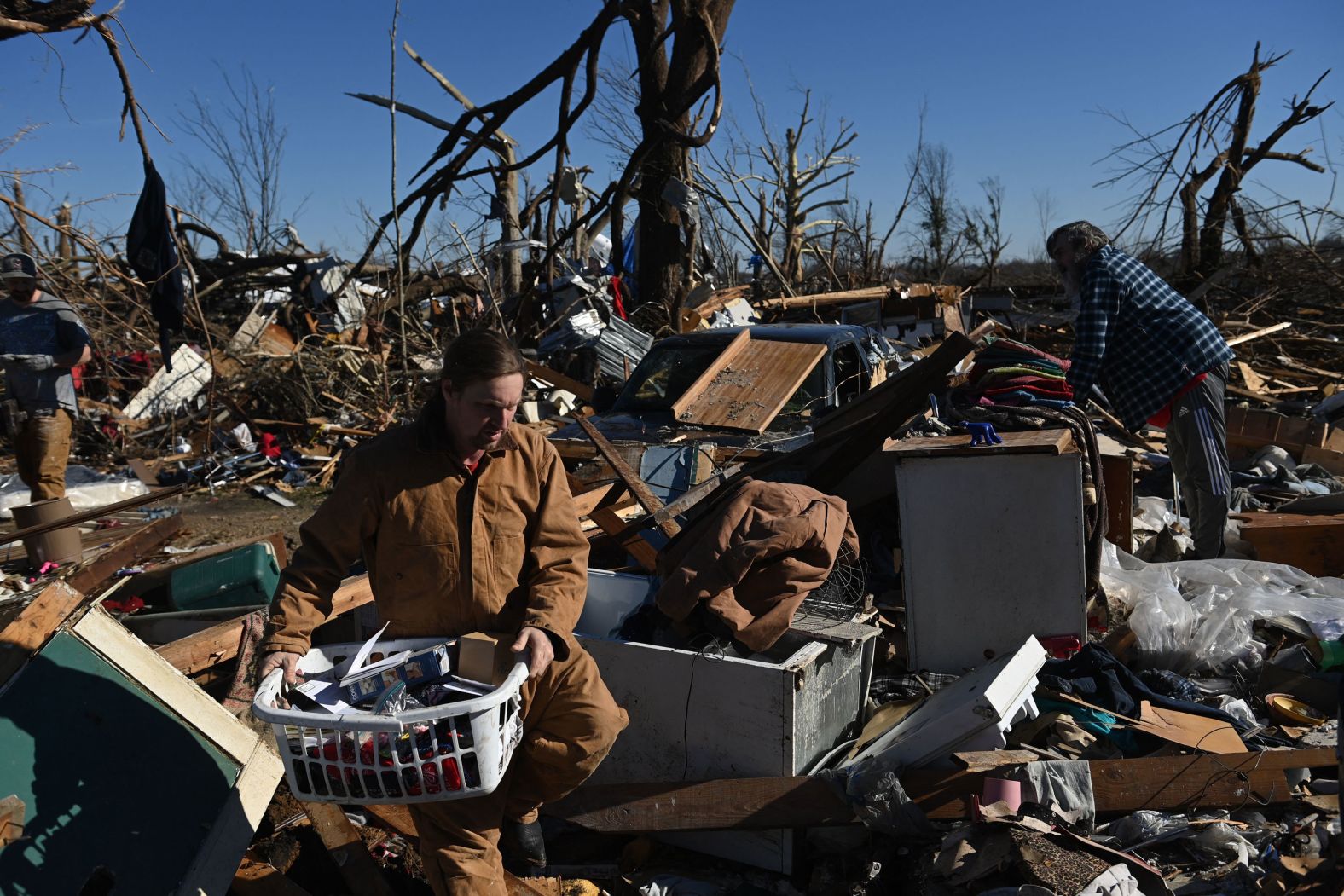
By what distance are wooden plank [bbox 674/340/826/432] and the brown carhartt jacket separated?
3475mm

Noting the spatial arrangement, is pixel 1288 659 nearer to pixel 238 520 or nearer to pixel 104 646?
pixel 104 646

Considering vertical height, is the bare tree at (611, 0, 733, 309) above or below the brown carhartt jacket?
above

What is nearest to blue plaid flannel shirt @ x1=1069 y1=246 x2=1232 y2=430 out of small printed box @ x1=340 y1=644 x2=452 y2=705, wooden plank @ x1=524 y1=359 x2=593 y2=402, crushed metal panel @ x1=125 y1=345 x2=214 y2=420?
small printed box @ x1=340 y1=644 x2=452 y2=705

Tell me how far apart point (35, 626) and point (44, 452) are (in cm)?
365

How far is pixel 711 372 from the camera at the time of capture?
6.52 meters

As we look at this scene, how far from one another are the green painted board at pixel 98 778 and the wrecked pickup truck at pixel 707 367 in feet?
10.9

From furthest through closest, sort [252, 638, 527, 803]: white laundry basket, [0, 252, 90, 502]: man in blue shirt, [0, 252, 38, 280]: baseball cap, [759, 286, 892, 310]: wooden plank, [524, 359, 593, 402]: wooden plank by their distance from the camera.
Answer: [759, 286, 892, 310]: wooden plank < [524, 359, 593, 402]: wooden plank < [0, 252, 90, 502]: man in blue shirt < [0, 252, 38, 280]: baseball cap < [252, 638, 527, 803]: white laundry basket

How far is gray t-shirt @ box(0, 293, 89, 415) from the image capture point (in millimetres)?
6016

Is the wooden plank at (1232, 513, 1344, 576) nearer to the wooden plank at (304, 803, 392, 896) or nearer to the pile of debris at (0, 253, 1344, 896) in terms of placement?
the pile of debris at (0, 253, 1344, 896)

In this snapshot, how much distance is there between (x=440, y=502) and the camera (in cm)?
248

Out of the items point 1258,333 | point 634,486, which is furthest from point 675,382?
point 1258,333

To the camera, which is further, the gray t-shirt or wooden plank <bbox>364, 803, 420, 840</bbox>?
the gray t-shirt

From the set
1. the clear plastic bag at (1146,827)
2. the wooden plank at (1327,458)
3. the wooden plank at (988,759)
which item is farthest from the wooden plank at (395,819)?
the wooden plank at (1327,458)

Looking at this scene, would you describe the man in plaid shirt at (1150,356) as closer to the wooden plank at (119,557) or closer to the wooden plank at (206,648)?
the wooden plank at (206,648)
